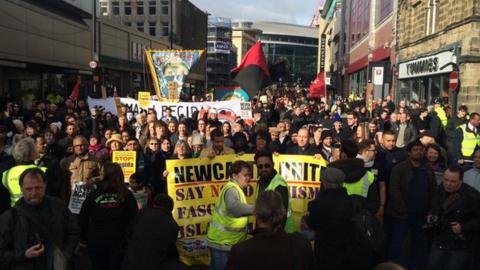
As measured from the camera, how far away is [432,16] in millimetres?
21125

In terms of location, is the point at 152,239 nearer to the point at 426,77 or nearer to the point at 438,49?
the point at 438,49

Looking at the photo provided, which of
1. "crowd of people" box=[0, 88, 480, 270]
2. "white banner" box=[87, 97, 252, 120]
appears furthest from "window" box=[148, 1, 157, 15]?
"crowd of people" box=[0, 88, 480, 270]

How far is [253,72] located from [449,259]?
8.30 meters

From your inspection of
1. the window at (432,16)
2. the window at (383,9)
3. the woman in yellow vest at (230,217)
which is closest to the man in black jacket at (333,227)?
the woman in yellow vest at (230,217)

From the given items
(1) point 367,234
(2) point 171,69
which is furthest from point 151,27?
(1) point 367,234

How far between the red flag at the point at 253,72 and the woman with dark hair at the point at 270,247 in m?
9.60

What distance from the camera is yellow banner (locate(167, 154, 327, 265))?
20.6ft

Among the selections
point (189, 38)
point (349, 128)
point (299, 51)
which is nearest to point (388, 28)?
point (349, 128)

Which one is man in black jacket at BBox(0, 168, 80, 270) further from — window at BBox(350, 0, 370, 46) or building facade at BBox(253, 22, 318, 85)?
building facade at BBox(253, 22, 318, 85)

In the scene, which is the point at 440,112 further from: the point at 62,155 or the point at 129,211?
the point at 129,211

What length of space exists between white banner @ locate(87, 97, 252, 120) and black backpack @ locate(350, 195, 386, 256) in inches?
370

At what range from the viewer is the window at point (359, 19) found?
39875 millimetres

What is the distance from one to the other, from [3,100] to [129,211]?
1766 cm

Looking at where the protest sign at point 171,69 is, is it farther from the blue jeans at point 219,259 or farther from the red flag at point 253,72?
the blue jeans at point 219,259
